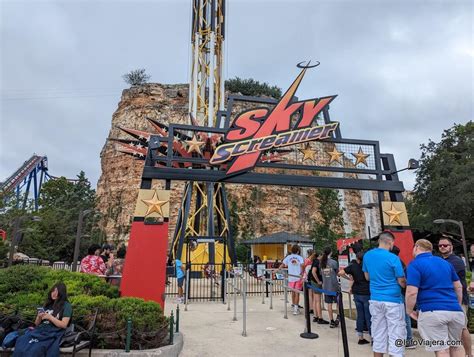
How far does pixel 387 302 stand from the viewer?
175 inches

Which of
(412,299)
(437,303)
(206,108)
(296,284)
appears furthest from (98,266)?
(206,108)

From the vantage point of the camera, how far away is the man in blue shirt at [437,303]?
3701mm

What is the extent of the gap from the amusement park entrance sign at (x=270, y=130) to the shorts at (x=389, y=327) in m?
4.49

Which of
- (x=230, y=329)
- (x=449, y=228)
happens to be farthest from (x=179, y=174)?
(x=449, y=228)

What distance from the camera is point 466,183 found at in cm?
2409

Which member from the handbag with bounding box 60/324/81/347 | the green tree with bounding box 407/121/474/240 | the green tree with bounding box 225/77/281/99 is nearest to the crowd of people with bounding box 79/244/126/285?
the handbag with bounding box 60/324/81/347

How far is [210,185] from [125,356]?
21.1m

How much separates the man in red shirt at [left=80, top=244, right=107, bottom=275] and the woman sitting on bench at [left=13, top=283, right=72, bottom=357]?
4130 millimetres

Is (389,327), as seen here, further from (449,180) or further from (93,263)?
(449,180)

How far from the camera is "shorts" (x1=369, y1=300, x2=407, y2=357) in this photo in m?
4.39

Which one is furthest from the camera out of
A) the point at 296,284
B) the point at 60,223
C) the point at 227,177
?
the point at 60,223

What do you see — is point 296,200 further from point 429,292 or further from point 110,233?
point 429,292

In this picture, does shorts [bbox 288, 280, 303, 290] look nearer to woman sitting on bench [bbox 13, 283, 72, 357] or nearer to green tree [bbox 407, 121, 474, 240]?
woman sitting on bench [bbox 13, 283, 72, 357]

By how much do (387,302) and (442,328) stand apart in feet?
2.63
